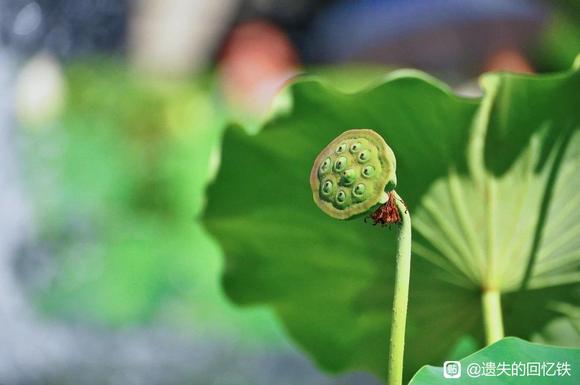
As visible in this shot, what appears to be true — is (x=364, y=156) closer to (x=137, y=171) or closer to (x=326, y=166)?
(x=326, y=166)

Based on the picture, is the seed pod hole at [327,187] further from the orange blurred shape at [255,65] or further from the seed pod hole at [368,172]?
the orange blurred shape at [255,65]

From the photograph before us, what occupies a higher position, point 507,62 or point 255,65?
point 255,65

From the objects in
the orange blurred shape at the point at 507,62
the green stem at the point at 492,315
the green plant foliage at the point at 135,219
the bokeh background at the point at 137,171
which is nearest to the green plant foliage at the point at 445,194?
the green stem at the point at 492,315

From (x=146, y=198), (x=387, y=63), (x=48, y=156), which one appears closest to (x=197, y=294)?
(x=146, y=198)

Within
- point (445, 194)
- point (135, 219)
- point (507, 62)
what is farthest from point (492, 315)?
point (507, 62)

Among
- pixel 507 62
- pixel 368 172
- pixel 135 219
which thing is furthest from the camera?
pixel 507 62

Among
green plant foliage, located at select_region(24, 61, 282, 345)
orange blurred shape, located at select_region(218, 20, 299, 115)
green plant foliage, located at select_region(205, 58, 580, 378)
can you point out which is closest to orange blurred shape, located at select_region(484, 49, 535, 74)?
orange blurred shape, located at select_region(218, 20, 299, 115)

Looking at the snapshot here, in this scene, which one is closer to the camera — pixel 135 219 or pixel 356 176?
pixel 356 176
